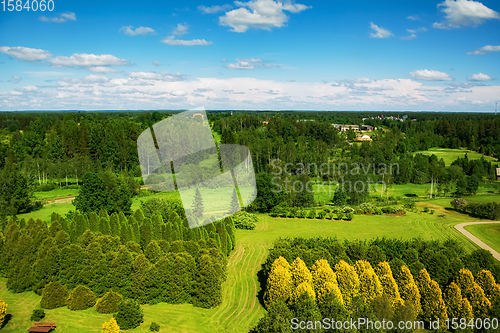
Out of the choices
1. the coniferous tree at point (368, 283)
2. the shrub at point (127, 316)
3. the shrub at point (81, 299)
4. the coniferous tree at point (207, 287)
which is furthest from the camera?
the coniferous tree at point (207, 287)

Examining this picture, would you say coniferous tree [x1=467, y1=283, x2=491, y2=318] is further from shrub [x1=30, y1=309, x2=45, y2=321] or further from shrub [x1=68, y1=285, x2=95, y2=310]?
shrub [x1=30, y1=309, x2=45, y2=321]

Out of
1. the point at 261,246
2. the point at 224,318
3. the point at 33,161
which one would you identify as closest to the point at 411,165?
the point at 261,246

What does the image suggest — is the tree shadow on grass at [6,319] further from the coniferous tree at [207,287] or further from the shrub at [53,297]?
the coniferous tree at [207,287]

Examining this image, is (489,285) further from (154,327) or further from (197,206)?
(197,206)

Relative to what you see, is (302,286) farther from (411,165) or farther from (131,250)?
(411,165)

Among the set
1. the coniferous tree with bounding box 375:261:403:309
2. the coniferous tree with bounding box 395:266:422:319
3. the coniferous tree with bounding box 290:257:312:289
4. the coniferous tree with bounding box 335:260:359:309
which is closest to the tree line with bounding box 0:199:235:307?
the coniferous tree with bounding box 290:257:312:289

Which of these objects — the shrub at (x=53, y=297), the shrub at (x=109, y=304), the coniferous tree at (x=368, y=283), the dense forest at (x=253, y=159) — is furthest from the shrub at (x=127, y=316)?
the dense forest at (x=253, y=159)
